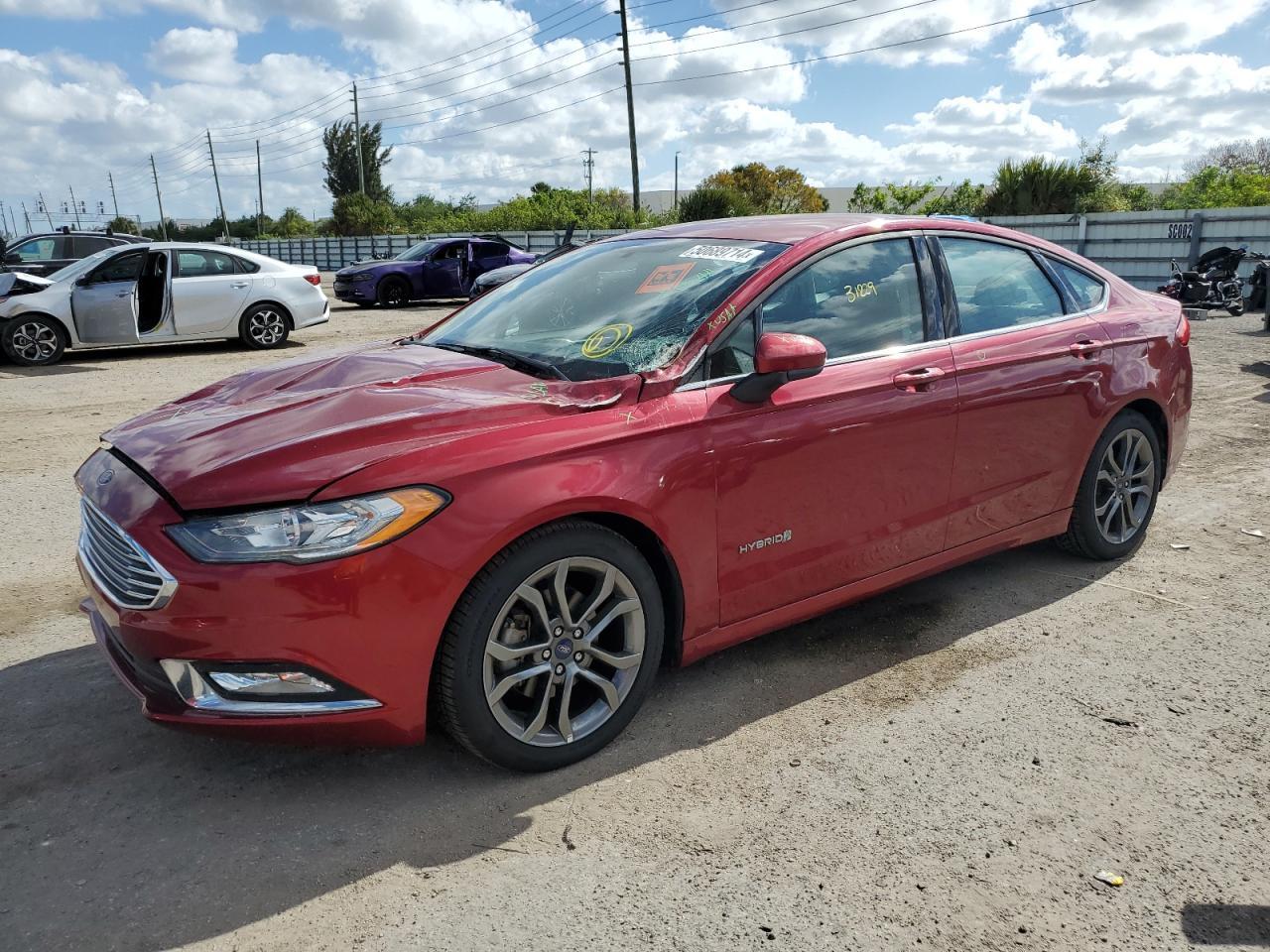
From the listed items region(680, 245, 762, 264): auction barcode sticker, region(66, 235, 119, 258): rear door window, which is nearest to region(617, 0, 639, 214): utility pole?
region(66, 235, 119, 258): rear door window

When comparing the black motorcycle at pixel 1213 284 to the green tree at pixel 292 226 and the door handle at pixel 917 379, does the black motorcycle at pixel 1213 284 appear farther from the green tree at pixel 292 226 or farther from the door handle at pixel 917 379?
the green tree at pixel 292 226

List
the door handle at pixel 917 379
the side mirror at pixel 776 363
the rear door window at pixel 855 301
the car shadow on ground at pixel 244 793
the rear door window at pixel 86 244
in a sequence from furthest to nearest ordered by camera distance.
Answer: the rear door window at pixel 86 244 < the door handle at pixel 917 379 < the rear door window at pixel 855 301 < the side mirror at pixel 776 363 < the car shadow on ground at pixel 244 793

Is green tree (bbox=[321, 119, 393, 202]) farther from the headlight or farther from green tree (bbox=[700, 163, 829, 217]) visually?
the headlight

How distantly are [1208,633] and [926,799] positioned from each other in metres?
1.88

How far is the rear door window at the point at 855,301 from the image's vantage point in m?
3.47

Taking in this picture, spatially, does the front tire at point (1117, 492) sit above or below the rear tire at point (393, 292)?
below

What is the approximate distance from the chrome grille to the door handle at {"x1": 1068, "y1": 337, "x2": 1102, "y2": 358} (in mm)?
3665

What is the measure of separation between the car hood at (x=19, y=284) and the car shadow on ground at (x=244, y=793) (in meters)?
10.3

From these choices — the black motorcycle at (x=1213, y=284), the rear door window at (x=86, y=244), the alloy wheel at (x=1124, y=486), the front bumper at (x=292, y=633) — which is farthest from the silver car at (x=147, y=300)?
the black motorcycle at (x=1213, y=284)

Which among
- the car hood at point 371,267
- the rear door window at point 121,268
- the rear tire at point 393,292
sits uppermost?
the car hood at point 371,267

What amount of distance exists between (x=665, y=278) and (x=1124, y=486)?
2.62 metres

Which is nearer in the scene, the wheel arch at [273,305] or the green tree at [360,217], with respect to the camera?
the wheel arch at [273,305]

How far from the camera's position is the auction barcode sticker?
11.7ft

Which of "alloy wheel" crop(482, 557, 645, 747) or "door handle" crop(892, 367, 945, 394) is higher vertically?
"door handle" crop(892, 367, 945, 394)
